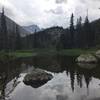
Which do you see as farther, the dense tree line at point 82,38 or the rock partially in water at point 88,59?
the dense tree line at point 82,38

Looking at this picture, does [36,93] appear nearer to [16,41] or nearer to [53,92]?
[53,92]

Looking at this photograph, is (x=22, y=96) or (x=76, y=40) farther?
(x=76, y=40)

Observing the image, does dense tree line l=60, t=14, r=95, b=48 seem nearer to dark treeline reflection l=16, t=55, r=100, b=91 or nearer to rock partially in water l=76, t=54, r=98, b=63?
rock partially in water l=76, t=54, r=98, b=63

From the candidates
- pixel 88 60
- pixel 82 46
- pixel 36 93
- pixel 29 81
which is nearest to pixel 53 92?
pixel 36 93

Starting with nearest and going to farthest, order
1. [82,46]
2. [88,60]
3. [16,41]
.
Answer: [88,60] → [82,46] → [16,41]

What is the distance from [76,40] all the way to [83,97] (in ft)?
380

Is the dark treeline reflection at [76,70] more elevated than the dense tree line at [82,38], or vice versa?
Result: the dense tree line at [82,38]

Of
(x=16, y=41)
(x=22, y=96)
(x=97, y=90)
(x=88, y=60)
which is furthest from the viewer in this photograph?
(x=16, y=41)

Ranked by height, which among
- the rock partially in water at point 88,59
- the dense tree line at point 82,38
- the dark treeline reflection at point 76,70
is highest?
the dense tree line at point 82,38

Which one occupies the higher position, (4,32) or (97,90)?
(4,32)

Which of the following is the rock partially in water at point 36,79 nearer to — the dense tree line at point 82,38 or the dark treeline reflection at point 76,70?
the dark treeline reflection at point 76,70

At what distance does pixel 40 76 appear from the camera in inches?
1323

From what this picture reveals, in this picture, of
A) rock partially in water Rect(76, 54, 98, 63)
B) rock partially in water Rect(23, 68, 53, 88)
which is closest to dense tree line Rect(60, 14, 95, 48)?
rock partially in water Rect(76, 54, 98, 63)

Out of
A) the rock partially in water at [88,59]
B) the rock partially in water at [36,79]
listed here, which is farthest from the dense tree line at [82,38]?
the rock partially in water at [36,79]
